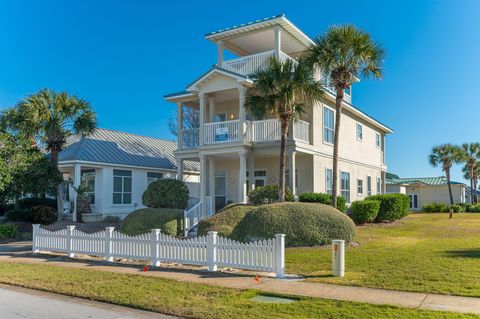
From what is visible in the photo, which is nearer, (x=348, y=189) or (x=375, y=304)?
(x=375, y=304)

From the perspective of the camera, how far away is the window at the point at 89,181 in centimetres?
2717

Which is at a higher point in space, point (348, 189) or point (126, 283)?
point (348, 189)

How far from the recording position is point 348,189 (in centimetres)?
2703

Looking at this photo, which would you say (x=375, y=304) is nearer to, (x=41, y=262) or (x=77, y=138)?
Result: (x=41, y=262)

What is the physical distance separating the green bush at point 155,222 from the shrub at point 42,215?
6.96 m

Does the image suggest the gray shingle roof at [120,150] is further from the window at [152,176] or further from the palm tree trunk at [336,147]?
the palm tree trunk at [336,147]

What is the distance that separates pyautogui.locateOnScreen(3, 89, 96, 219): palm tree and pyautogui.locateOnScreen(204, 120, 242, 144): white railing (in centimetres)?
802

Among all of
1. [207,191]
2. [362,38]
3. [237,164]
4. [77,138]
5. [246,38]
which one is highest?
[246,38]

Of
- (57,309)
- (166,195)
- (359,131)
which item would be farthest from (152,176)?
(57,309)

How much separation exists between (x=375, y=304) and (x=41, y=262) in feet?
35.7

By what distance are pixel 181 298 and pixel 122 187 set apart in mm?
20612

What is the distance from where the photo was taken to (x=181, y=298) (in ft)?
28.0

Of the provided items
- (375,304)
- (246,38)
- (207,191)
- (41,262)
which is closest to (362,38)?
(246,38)

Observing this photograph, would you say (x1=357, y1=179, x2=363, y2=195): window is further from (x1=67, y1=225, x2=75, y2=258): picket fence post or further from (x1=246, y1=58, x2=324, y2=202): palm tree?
(x1=67, y1=225, x2=75, y2=258): picket fence post
